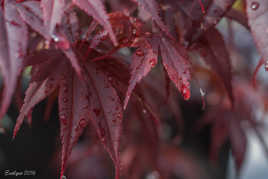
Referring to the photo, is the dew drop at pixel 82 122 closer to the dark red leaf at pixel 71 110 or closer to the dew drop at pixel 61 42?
the dark red leaf at pixel 71 110

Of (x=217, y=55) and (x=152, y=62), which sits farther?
(x=217, y=55)

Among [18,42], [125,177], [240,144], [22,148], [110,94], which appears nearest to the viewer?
[18,42]

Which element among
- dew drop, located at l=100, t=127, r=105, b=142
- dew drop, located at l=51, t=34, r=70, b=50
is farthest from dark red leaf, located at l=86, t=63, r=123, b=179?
dew drop, located at l=51, t=34, r=70, b=50

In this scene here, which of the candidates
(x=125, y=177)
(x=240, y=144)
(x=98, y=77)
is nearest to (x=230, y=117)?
(x=240, y=144)

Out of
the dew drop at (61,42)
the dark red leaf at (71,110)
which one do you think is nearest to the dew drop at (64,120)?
the dark red leaf at (71,110)

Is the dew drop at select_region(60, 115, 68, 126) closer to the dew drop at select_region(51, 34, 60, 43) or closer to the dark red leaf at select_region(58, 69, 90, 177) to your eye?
the dark red leaf at select_region(58, 69, 90, 177)

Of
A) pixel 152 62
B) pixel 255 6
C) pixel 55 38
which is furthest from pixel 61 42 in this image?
pixel 255 6

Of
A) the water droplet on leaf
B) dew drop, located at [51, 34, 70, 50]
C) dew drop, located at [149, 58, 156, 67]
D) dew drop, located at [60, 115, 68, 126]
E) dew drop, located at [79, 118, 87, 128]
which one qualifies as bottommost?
dew drop, located at [79, 118, 87, 128]

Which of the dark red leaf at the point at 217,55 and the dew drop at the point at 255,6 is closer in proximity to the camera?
the dew drop at the point at 255,6

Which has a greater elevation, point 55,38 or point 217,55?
point 55,38

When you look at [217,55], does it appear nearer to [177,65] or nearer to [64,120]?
[177,65]

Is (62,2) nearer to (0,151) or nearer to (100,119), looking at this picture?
(100,119)
